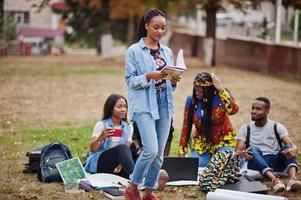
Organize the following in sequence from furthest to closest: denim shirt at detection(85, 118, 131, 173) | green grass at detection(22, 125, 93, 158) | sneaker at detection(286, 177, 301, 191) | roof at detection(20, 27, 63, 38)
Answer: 1. roof at detection(20, 27, 63, 38)
2. green grass at detection(22, 125, 93, 158)
3. denim shirt at detection(85, 118, 131, 173)
4. sneaker at detection(286, 177, 301, 191)

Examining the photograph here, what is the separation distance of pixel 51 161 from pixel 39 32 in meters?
30.2

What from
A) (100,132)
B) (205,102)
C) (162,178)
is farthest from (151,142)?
(205,102)

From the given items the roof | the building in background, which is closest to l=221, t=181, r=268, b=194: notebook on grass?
the building in background

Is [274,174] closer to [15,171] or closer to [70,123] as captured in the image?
[15,171]

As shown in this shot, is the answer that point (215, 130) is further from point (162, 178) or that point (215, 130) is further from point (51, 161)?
point (51, 161)

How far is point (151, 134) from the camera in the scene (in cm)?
593

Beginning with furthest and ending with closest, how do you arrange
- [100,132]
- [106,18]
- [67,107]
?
[106,18] → [67,107] → [100,132]

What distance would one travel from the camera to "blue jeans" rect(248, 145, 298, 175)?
7598 millimetres

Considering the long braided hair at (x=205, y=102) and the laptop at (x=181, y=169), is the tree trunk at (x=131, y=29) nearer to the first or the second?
the long braided hair at (x=205, y=102)

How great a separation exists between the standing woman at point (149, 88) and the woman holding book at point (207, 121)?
1.62 metres

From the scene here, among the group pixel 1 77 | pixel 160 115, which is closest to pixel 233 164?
pixel 160 115

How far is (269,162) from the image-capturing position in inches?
310

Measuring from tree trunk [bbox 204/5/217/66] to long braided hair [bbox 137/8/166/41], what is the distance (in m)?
21.0

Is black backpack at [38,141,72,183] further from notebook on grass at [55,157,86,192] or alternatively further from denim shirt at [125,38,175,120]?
denim shirt at [125,38,175,120]
